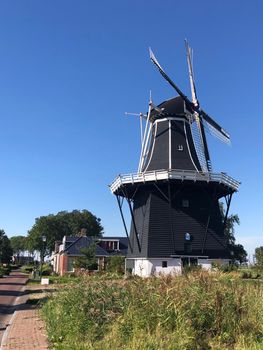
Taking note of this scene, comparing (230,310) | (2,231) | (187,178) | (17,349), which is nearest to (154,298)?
(230,310)

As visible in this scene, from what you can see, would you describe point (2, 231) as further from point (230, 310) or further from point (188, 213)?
point (230, 310)

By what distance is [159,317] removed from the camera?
9.03 metres

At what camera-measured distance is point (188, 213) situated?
4000 cm

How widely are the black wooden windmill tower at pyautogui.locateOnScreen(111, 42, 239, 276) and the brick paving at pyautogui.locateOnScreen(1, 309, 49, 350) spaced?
71.5 ft

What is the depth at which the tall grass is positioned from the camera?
8.54 metres

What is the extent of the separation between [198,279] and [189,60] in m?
39.3

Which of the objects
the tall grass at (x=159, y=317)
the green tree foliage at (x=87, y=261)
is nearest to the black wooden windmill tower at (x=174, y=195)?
the green tree foliage at (x=87, y=261)

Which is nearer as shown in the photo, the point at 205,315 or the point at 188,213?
the point at 205,315

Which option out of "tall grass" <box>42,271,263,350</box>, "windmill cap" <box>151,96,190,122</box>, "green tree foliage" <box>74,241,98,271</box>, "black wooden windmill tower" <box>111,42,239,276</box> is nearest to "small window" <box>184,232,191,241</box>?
"black wooden windmill tower" <box>111,42,239,276</box>

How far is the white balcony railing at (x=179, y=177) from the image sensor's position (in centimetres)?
3816

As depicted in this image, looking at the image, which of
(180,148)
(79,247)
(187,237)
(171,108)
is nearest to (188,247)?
(187,237)

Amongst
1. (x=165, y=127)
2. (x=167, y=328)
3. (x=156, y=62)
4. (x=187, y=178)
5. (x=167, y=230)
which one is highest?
(x=156, y=62)

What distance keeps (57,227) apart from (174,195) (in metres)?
76.2

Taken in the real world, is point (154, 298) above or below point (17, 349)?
above
